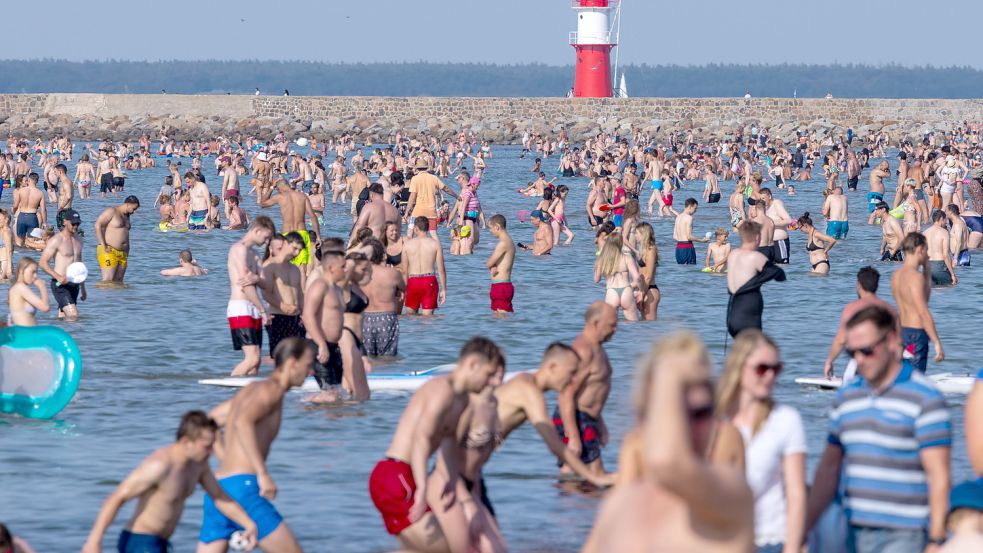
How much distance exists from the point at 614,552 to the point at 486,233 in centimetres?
2579

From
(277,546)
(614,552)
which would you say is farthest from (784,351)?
(614,552)

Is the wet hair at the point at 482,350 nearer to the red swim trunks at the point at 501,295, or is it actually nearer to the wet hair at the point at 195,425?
the wet hair at the point at 195,425

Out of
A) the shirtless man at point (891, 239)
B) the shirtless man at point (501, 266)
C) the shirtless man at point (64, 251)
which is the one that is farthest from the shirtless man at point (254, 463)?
the shirtless man at point (891, 239)

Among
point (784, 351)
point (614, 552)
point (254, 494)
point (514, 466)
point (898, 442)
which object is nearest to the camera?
point (614, 552)

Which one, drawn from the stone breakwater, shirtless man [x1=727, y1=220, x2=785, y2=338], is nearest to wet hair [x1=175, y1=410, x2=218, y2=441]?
shirtless man [x1=727, y1=220, x2=785, y2=338]

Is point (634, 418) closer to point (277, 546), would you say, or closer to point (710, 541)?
point (710, 541)

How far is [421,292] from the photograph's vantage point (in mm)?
15648

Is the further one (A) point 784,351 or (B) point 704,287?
(B) point 704,287

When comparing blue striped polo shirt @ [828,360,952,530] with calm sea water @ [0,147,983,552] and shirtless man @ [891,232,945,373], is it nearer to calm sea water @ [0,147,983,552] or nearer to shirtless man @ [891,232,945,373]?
calm sea water @ [0,147,983,552]

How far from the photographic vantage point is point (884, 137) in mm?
63719

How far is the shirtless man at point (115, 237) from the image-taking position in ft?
55.9

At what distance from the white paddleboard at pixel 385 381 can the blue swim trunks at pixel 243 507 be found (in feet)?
17.1

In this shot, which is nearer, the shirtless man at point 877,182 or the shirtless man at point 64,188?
the shirtless man at point 64,188

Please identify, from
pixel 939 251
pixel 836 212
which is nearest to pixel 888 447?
pixel 939 251
